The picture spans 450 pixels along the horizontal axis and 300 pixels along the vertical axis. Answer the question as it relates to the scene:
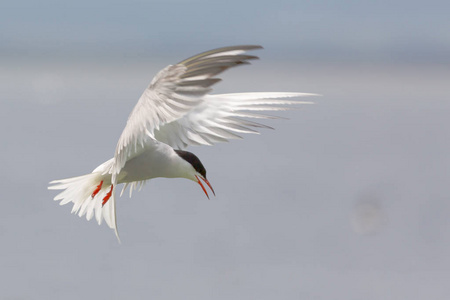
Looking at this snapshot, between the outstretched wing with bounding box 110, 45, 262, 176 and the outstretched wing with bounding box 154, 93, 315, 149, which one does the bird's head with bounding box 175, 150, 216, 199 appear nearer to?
the outstretched wing with bounding box 154, 93, 315, 149

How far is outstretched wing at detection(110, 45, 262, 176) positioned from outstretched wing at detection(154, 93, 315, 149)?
0.82ft

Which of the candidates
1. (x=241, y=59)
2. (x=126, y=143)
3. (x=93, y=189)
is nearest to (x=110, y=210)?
(x=93, y=189)

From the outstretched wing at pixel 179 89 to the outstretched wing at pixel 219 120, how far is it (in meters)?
0.25

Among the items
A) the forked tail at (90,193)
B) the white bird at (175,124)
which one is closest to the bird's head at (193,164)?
the white bird at (175,124)

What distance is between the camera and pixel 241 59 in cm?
A: 170

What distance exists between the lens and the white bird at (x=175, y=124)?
1784 millimetres

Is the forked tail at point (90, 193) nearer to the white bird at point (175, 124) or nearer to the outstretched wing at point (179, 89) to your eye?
the white bird at point (175, 124)

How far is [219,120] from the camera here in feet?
7.09

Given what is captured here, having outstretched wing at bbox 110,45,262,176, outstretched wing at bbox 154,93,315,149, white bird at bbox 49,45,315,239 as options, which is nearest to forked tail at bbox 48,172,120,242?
white bird at bbox 49,45,315,239

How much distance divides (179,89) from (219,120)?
352 mm

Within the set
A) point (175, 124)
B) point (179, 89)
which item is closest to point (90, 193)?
point (175, 124)

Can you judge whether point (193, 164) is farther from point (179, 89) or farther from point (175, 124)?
point (179, 89)

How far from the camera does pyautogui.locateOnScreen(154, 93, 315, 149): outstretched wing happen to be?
2.05 meters

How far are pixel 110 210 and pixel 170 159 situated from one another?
494 mm
